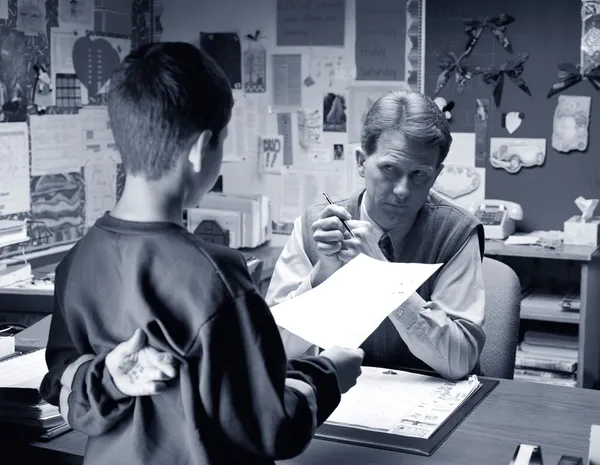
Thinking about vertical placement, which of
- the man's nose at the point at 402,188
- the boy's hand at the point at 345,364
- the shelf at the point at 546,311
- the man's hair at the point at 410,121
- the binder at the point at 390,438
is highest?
the man's hair at the point at 410,121

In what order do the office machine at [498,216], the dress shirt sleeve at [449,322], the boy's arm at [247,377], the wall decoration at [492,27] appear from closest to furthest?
the boy's arm at [247,377] < the dress shirt sleeve at [449,322] < the office machine at [498,216] < the wall decoration at [492,27]

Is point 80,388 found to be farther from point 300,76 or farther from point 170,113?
point 300,76

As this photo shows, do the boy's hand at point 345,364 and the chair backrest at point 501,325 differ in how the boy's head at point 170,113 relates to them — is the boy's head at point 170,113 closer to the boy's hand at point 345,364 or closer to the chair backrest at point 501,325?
the boy's hand at point 345,364

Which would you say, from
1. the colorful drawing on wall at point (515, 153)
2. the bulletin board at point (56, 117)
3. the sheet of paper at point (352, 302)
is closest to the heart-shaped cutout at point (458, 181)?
the colorful drawing on wall at point (515, 153)

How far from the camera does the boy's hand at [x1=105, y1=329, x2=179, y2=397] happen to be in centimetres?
99

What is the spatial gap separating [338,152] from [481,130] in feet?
2.16

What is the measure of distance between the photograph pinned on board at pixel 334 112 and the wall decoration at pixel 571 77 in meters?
0.90

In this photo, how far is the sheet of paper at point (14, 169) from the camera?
10.1ft

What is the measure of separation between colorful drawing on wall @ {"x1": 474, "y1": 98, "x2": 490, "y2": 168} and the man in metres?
1.59

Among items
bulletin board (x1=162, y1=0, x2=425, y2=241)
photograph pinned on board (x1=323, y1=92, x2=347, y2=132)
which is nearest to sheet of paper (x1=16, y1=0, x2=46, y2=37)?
bulletin board (x1=162, y1=0, x2=425, y2=241)

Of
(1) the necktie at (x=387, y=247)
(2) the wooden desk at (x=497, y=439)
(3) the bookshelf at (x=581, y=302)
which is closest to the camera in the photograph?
(2) the wooden desk at (x=497, y=439)

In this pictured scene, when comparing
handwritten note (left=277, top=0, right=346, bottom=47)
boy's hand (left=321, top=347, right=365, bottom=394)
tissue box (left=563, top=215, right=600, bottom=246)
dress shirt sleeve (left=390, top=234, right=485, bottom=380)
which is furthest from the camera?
handwritten note (left=277, top=0, right=346, bottom=47)

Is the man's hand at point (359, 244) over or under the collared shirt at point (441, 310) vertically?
over

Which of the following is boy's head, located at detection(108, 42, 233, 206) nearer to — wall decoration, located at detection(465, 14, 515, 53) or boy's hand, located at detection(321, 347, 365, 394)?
boy's hand, located at detection(321, 347, 365, 394)
